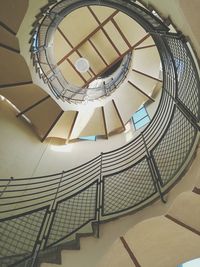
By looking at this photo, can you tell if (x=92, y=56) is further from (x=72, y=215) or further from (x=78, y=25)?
(x=72, y=215)

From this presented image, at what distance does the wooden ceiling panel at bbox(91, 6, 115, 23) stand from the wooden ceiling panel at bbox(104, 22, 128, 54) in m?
0.21

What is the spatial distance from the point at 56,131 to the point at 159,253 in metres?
3.83

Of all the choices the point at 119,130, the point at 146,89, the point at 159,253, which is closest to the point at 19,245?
the point at 159,253

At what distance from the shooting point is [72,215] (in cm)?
445

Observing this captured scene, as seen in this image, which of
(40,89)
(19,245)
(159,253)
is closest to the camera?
(159,253)

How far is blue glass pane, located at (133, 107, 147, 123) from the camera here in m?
6.52

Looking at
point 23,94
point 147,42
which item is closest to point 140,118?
point 147,42

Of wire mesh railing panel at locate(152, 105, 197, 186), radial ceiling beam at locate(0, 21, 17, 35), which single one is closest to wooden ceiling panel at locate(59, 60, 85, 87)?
radial ceiling beam at locate(0, 21, 17, 35)

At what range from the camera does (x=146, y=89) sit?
652cm

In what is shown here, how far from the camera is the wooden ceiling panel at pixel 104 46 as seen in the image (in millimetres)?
7734

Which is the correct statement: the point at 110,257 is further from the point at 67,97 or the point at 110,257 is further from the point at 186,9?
the point at 67,97

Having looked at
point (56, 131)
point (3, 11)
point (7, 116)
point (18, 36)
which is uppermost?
point (3, 11)

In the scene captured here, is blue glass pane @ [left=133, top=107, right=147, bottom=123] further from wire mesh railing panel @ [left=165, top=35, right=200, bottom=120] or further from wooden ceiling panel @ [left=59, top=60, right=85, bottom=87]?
wire mesh railing panel @ [left=165, top=35, right=200, bottom=120]

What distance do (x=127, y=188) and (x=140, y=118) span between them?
2365mm
